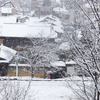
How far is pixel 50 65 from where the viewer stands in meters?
17.4

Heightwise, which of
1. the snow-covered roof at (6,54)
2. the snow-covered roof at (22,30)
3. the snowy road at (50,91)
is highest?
the snow-covered roof at (22,30)

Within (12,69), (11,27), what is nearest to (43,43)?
(12,69)

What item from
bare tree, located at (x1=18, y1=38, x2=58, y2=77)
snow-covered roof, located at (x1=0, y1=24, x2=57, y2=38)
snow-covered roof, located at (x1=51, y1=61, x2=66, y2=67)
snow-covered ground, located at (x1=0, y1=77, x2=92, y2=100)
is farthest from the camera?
snow-covered roof, located at (x1=0, y1=24, x2=57, y2=38)

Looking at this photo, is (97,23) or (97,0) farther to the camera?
(97,23)

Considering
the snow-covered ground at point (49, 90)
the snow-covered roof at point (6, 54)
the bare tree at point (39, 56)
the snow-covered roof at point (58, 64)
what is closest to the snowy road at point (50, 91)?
the snow-covered ground at point (49, 90)

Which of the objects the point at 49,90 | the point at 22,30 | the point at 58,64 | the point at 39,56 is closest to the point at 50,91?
the point at 49,90

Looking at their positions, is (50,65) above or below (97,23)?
below

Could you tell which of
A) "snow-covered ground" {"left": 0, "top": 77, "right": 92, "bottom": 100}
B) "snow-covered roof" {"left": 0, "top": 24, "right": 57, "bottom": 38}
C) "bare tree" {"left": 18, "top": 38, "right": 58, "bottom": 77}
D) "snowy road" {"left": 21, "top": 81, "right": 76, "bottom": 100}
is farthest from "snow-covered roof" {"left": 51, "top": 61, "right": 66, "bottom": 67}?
"snow-covered roof" {"left": 0, "top": 24, "right": 57, "bottom": 38}

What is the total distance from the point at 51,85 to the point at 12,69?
537 centimetres

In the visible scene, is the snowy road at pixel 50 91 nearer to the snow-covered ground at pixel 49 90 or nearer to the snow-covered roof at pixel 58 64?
the snow-covered ground at pixel 49 90

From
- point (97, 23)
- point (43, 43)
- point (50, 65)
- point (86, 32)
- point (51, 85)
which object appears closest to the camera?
point (97, 23)

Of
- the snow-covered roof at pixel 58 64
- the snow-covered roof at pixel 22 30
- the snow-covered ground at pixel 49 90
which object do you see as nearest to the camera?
the snow-covered ground at pixel 49 90

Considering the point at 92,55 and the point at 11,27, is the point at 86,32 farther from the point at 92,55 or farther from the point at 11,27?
the point at 11,27

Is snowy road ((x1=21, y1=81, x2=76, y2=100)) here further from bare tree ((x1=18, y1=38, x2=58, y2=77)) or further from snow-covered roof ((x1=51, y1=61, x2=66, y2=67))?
snow-covered roof ((x1=51, y1=61, x2=66, y2=67))
